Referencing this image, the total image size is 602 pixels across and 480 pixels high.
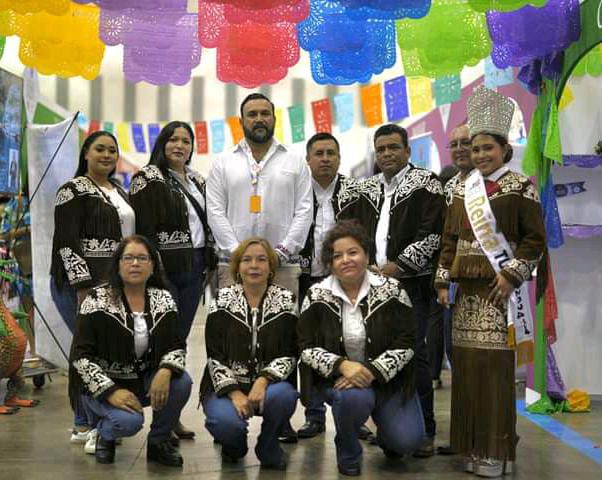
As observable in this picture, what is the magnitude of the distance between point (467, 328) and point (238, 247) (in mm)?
1048

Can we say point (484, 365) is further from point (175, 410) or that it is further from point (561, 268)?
point (561, 268)

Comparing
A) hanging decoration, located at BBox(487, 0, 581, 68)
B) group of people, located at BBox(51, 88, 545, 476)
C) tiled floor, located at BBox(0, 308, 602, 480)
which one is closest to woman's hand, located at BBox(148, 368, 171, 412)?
group of people, located at BBox(51, 88, 545, 476)

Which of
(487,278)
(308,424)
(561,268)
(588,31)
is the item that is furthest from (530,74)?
(308,424)

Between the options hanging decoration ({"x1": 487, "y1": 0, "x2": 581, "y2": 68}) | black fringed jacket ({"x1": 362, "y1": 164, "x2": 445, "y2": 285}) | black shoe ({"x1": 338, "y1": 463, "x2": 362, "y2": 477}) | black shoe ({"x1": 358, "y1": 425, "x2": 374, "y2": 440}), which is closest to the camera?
black shoe ({"x1": 338, "y1": 463, "x2": 362, "y2": 477})

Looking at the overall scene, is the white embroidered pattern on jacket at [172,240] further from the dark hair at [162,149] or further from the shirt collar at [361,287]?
the shirt collar at [361,287]

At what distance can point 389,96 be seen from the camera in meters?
7.68

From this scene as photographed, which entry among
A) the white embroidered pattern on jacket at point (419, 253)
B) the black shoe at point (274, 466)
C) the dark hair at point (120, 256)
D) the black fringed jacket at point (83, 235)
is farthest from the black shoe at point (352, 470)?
the black fringed jacket at point (83, 235)

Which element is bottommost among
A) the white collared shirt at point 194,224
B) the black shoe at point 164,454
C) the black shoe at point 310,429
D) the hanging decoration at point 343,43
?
the black shoe at point 310,429

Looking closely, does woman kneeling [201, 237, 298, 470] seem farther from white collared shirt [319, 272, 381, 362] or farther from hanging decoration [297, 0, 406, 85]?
hanging decoration [297, 0, 406, 85]

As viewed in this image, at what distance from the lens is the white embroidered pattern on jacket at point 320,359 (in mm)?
3385

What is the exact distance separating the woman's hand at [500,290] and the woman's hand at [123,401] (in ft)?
5.04

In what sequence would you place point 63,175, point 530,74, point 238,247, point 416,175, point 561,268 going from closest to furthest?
point 238,247
point 416,175
point 530,74
point 561,268
point 63,175

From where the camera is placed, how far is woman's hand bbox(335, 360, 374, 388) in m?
3.34

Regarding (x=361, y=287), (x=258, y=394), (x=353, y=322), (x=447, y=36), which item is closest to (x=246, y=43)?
(x=447, y=36)
